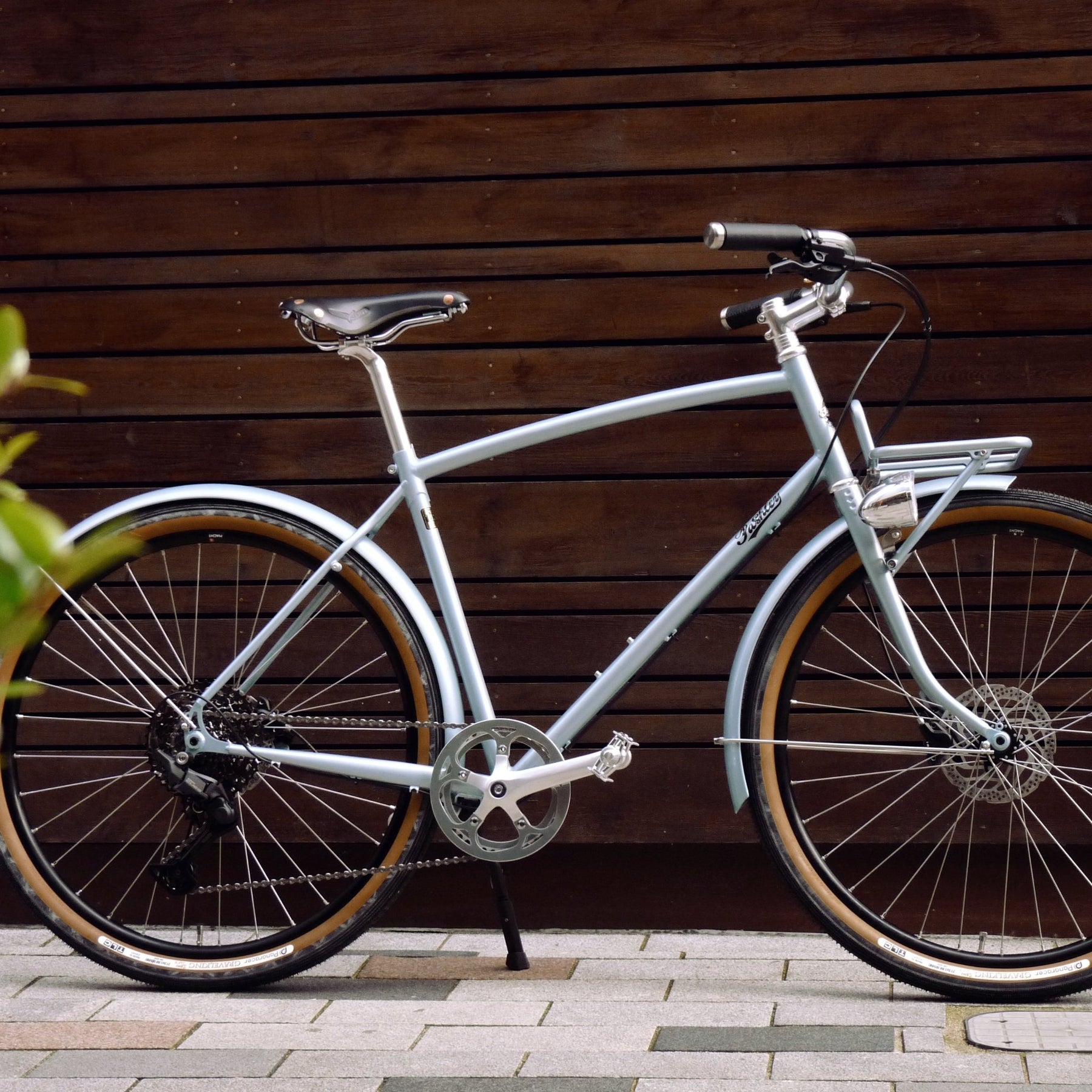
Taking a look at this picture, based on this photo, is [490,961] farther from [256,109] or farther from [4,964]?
[256,109]

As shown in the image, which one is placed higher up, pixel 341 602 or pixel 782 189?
pixel 782 189

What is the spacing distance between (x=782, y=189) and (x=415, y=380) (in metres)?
1.02

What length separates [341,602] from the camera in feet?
11.5

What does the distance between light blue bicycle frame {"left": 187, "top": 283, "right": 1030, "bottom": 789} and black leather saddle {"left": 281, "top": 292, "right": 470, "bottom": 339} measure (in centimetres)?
5

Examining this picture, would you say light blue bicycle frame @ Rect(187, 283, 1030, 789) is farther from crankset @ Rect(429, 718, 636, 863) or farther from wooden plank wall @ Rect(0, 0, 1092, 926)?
wooden plank wall @ Rect(0, 0, 1092, 926)

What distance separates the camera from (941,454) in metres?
2.72

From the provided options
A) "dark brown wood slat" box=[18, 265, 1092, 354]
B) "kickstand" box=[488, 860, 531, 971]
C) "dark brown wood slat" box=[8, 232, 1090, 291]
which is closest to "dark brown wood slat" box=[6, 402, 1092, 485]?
"dark brown wood slat" box=[18, 265, 1092, 354]

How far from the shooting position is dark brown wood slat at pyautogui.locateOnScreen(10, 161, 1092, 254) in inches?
128

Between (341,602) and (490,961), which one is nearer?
(490,961)

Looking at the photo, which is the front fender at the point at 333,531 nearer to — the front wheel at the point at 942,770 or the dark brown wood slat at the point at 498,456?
the dark brown wood slat at the point at 498,456

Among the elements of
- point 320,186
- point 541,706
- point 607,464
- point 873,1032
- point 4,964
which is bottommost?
point 4,964

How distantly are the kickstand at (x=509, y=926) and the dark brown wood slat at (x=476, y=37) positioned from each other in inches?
76.4

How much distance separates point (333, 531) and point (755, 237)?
3.53ft

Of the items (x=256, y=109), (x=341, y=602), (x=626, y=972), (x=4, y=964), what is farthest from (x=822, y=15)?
(x=4, y=964)
